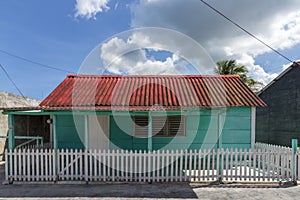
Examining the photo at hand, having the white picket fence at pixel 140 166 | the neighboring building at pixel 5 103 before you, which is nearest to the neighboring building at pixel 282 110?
the white picket fence at pixel 140 166

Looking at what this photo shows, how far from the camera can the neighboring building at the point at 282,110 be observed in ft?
38.0

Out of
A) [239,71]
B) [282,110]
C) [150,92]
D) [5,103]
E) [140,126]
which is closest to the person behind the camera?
[140,126]

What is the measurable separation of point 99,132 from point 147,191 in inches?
154

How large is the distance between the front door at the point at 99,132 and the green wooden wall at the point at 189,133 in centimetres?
22

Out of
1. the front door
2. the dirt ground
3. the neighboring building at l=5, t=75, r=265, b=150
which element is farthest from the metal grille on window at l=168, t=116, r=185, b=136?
the dirt ground

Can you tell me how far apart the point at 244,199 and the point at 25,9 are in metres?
11.6

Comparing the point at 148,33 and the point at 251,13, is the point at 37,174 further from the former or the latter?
the point at 251,13

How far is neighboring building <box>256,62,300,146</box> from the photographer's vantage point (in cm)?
1157

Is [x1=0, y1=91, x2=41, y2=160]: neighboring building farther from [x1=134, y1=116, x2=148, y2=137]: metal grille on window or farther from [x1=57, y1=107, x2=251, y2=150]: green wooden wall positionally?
[x1=134, y1=116, x2=148, y2=137]: metal grille on window

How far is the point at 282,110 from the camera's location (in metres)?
12.6

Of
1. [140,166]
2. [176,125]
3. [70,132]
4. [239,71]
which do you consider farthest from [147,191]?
[239,71]

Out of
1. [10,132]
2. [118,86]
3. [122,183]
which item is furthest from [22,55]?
[122,183]

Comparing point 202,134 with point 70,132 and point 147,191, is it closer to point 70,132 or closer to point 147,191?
point 147,191

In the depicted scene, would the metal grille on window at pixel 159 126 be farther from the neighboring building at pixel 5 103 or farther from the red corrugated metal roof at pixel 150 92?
the neighboring building at pixel 5 103
